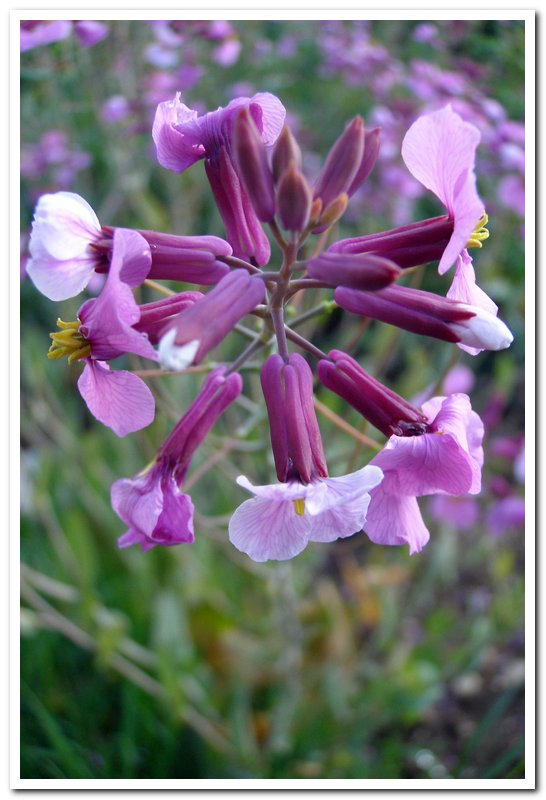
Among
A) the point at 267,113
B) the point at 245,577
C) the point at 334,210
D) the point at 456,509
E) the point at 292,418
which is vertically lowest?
the point at 245,577

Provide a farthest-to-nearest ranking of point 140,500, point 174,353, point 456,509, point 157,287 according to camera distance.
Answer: point 456,509
point 157,287
point 140,500
point 174,353

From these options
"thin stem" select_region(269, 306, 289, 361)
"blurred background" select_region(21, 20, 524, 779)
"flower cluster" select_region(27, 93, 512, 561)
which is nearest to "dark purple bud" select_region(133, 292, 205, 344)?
"flower cluster" select_region(27, 93, 512, 561)

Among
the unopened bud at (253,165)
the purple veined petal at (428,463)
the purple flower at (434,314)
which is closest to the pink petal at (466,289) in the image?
the purple flower at (434,314)

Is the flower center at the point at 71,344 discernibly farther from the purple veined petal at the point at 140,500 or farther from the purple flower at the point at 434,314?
the purple flower at the point at 434,314

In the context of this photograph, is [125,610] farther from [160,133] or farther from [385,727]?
[160,133]

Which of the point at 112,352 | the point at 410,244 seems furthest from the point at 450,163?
the point at 112,352

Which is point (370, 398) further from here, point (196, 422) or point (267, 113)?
point (267, 113)
